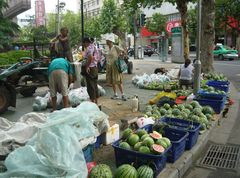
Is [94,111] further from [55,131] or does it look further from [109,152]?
[55,131]

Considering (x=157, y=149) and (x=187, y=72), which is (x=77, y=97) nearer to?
(x=187, y=72)

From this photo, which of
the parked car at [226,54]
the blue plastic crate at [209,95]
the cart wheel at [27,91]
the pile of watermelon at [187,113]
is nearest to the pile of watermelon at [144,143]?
the pile of watermelon at [187,113]

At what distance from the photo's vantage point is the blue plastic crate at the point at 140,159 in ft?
14.0

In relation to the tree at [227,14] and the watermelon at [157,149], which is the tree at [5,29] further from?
the tree at [227,14]

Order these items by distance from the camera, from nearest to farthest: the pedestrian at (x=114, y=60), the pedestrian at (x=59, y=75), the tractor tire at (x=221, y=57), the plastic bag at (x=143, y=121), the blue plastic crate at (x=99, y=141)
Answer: the blue plastic crate at (x=99, y=141) < the plastic bag at (x=143, y=121) < the pedestrian at (x=59, y=75) < the pedestrian at (x=114, y=60) < the tractor tire at (x=221, y=57)

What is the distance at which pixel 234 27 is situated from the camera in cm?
4397

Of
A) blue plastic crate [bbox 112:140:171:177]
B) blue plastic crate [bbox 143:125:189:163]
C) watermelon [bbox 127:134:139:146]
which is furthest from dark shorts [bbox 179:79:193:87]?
blue plastic crate [bbox 112:140:171:177]

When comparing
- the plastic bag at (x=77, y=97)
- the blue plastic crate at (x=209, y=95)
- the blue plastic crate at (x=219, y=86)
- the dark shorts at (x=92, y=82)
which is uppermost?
the dark shorts at (x=92, y=82)

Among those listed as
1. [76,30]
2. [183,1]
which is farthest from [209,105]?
[76,30]

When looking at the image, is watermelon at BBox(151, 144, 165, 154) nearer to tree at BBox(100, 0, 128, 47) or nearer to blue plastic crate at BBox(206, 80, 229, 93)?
blue plastic crate at BBox(206, 80, 229, 93)

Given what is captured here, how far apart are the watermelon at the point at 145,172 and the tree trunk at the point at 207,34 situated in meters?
11.0

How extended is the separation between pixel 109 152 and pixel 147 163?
3.83 feet

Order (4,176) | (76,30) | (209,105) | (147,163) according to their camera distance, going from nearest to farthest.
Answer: (4,176) < (147,163) < (209,105) < (76,30)

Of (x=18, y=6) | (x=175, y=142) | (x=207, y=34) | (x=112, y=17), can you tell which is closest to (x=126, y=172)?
(x=175, y=142)
